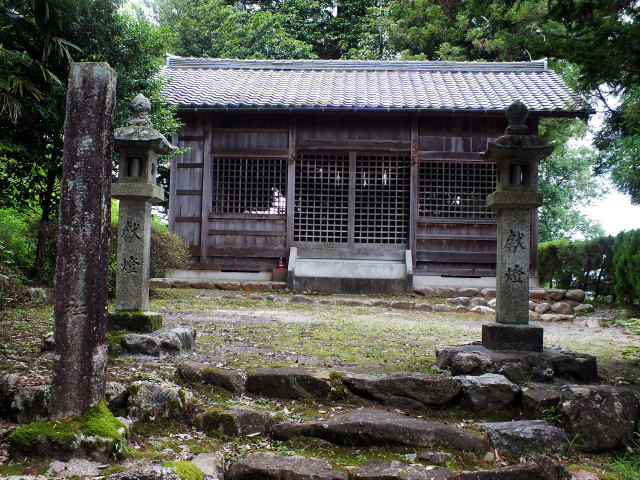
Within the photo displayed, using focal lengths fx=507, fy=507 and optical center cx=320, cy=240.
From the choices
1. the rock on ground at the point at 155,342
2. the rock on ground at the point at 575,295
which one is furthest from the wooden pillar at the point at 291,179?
the rock on ground at the point at 155,342

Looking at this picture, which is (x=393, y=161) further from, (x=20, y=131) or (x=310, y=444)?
(x=310, y=444)

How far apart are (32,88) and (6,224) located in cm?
388

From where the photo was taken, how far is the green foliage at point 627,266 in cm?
1036

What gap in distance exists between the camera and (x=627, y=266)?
10750 mm

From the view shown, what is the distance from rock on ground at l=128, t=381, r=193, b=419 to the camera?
3.76m

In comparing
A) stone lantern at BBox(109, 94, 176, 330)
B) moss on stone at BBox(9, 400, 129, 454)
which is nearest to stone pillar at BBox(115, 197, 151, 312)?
stone lantern at BBox(109, 94, 176, 330)

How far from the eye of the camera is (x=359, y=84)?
50.9 ft

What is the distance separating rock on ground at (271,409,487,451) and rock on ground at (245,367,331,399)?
2.01 feet

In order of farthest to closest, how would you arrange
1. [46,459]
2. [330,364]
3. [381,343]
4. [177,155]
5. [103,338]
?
[177,155]
[381,343]
[330,364]
[103,338]
[46,459]

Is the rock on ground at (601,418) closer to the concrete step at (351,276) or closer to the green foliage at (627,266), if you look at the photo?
A: the green foliage at (627,266)

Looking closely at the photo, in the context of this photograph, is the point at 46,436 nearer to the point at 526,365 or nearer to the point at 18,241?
the point at 526,365

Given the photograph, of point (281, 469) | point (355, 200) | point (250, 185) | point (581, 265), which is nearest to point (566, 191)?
point (581, 265)

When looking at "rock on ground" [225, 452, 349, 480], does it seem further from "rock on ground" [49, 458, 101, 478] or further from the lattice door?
the lattice door

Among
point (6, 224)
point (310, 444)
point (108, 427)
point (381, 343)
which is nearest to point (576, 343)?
point (381, 343)
